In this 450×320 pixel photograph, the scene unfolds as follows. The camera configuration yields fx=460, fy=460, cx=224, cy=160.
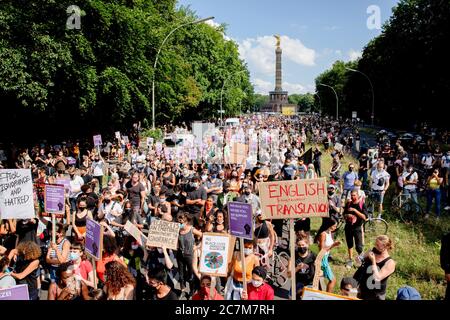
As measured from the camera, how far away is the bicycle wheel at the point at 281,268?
8.38 metres

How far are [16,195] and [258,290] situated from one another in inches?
180

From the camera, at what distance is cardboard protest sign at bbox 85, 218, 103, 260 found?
629cm

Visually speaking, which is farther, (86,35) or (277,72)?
(277,72)

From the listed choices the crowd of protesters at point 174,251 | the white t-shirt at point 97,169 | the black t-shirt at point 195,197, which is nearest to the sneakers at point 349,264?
the crowd of protesters at point 174,251

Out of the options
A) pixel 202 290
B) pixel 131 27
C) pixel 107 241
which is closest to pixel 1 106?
pixel 131 27

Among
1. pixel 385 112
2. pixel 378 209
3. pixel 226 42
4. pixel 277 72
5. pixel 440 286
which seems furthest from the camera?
pixel 277 72

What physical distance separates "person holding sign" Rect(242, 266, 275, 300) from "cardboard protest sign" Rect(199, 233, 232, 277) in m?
0.41

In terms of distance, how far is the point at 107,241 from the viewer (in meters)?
6.98

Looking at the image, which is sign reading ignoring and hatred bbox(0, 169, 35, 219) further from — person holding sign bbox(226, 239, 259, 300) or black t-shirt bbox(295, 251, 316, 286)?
black t-shirt bbox(295, 251, 316, 286)

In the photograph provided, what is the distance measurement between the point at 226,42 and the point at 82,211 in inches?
2229

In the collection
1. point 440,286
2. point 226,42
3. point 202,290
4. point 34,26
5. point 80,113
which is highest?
point 226,42

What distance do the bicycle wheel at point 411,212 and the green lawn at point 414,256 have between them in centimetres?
19

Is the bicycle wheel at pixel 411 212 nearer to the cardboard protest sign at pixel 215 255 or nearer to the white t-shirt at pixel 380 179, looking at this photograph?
the white t-shirt at pixel 380 179
